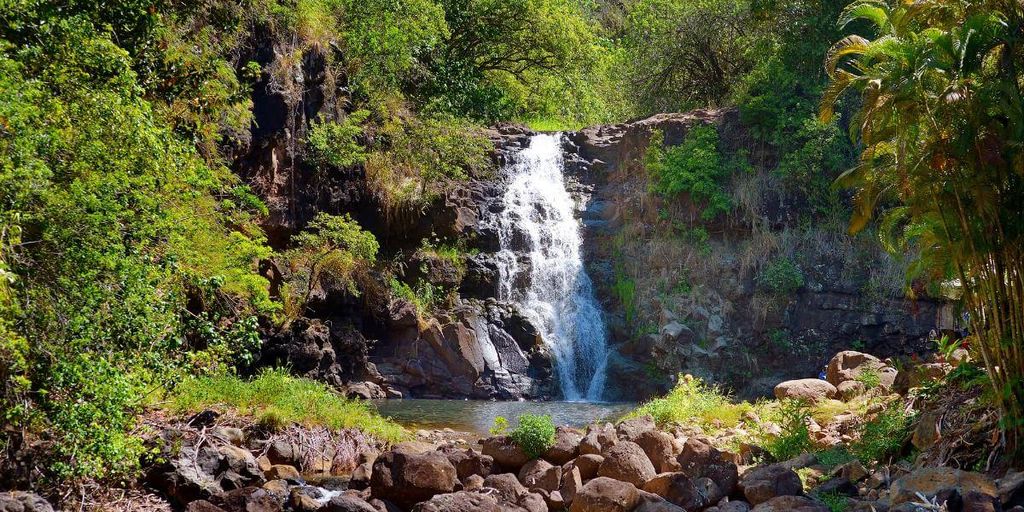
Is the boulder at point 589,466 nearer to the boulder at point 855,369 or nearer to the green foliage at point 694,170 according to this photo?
the boulder at point 855,369

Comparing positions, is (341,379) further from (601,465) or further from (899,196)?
(899,196)

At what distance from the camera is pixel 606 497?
9203 millimetres

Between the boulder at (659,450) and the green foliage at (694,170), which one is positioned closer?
the boulder at (659,450)

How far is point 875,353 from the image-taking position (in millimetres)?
22219

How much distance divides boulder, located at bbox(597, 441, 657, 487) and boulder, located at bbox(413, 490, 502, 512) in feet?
5.48

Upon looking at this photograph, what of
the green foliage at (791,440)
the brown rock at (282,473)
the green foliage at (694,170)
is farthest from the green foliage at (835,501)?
the green foliage at (694,170)

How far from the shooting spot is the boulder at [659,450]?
1080 centimetres

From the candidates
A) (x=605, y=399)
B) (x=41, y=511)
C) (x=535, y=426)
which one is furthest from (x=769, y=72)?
(x=41, y=511)

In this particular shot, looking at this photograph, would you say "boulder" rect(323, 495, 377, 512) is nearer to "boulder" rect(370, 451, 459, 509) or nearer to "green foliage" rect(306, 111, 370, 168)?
"boulder" rect(370, 451, 459, 509)

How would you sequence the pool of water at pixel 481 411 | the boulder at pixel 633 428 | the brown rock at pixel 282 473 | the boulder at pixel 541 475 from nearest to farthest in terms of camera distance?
the boulder at pixel 541 475, the boulder at pixel 633 428, the brown rock at pixel 282 473, the pool of water at pixel 481 411

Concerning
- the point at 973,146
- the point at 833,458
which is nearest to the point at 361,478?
the point at 833,458

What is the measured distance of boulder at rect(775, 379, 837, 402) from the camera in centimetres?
1495

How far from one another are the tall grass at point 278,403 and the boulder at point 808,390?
6880mm

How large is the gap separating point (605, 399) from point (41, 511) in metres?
15.7
